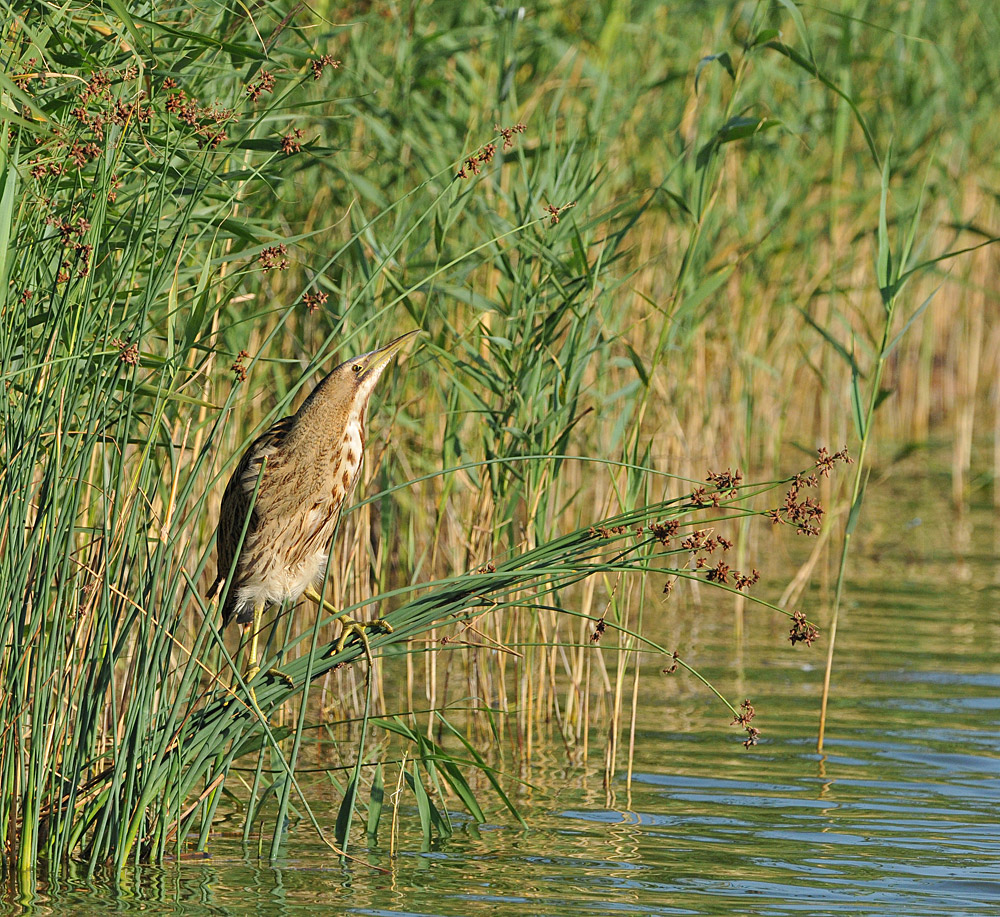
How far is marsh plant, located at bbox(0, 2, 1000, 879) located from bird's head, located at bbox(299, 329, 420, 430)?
20cm

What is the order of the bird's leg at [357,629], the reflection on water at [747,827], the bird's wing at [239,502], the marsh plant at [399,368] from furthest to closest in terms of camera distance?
the bird's wing at [239,502] → the reflection on water at [747,827] → the bird's leg at [357,629] → the marsh plant at [399,368]

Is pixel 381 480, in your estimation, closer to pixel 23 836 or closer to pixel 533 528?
pixel 533 528

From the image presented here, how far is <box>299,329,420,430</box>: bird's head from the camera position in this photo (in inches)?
151

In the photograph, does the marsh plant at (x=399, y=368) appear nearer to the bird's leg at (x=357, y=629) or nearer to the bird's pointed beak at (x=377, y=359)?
the bird's leg at (x=357, y=629)

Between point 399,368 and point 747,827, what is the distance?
224 centimetres

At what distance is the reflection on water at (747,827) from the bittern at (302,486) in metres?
0.59

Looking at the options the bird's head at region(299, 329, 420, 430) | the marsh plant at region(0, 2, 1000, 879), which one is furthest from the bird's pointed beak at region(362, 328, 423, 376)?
the marsh plant at region(0, 2, 1000, 879)

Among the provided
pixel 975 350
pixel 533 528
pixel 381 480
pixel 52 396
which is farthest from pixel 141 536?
pixel 975 350

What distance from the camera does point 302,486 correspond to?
12.7ft

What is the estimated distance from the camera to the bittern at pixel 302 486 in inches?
151

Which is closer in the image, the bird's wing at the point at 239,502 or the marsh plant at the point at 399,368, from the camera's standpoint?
the marsh plant at the point at 399,368

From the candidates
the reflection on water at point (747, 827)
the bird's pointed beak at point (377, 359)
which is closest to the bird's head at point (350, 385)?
the bird's pointed beak at point (377, 359)

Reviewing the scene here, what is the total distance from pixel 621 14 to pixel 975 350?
5094 millimetres

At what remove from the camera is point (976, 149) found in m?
11.1
